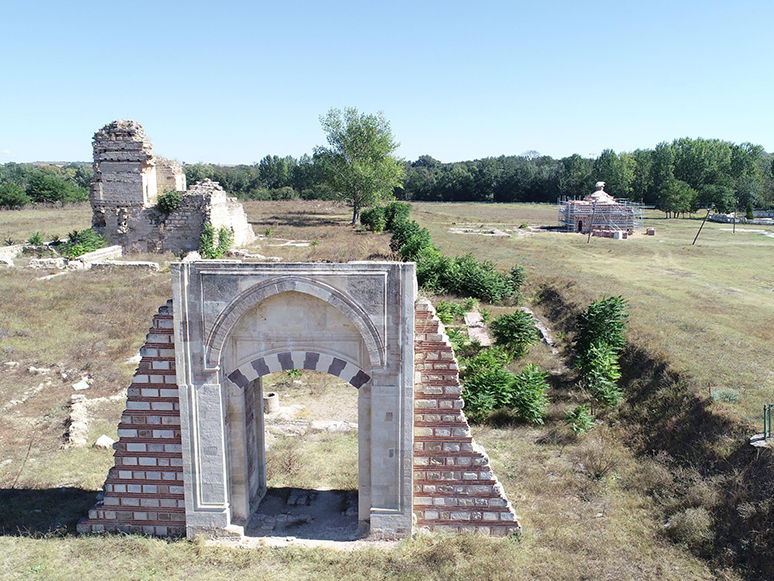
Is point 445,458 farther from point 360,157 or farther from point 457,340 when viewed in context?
point 360,157

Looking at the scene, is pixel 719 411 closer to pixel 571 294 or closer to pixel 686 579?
pixel 686 579

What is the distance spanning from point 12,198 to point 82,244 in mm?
36984

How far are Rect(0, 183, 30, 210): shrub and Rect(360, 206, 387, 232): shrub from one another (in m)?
39.5

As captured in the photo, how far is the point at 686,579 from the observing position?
6852 millimetres

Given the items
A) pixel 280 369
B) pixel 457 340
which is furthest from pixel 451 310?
pixel 280 369

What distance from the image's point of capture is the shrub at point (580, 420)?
1100cm

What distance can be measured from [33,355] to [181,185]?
19.0 m

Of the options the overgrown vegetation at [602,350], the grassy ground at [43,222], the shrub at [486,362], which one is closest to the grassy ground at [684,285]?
the overgrown vegetation at [602,350]

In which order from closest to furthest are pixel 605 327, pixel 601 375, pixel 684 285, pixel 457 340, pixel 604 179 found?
1. pixel 601 375
2. pixel 605 327
3. pixel 457 340
4. pixel 684 285
5. pixel 604 179

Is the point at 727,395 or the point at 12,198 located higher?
the point at 12,198

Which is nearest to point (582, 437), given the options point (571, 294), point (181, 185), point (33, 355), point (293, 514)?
point (293, 514)

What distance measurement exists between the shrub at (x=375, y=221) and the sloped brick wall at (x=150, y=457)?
3300 cm

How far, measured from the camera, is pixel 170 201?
2864 centimetres

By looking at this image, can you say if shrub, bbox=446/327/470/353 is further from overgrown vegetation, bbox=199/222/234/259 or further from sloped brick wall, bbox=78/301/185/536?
overgrown vegetation, bbox=199/222/234/259
